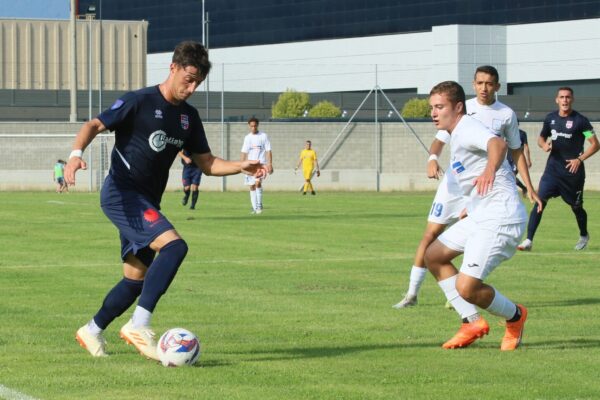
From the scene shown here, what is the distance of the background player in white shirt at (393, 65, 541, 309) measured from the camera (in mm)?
10664

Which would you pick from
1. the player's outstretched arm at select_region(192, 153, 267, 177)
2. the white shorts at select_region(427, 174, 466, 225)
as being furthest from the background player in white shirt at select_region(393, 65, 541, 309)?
the player's outstretched arm at select_region(192, 153, 267, 177)

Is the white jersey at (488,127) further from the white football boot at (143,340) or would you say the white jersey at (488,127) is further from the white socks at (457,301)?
the white football boot at (143,340)

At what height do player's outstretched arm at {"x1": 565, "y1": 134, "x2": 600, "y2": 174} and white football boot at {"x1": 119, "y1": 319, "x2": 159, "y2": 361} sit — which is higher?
player's outstretched arm at {"x1": 565, "y1": 134, "x2": 600, "y2": 174}

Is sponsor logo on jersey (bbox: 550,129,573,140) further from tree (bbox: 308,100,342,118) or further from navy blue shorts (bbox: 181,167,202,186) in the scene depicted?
tree (bbox: 308,100,342,118)

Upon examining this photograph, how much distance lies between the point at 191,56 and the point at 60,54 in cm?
8152

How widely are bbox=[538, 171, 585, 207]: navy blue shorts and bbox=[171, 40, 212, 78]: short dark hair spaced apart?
10562 mm

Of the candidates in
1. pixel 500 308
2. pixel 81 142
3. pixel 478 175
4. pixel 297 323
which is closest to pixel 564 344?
pixel 500 308

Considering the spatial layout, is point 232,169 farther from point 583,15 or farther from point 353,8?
point 353,8

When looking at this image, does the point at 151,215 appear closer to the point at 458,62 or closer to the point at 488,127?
the point at 488,127

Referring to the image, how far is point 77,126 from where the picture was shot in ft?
151

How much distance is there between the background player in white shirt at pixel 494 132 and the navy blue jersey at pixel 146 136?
9.68 feet

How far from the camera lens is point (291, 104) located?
222 feet

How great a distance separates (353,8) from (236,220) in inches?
2619

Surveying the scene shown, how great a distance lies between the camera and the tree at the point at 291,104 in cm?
6750
